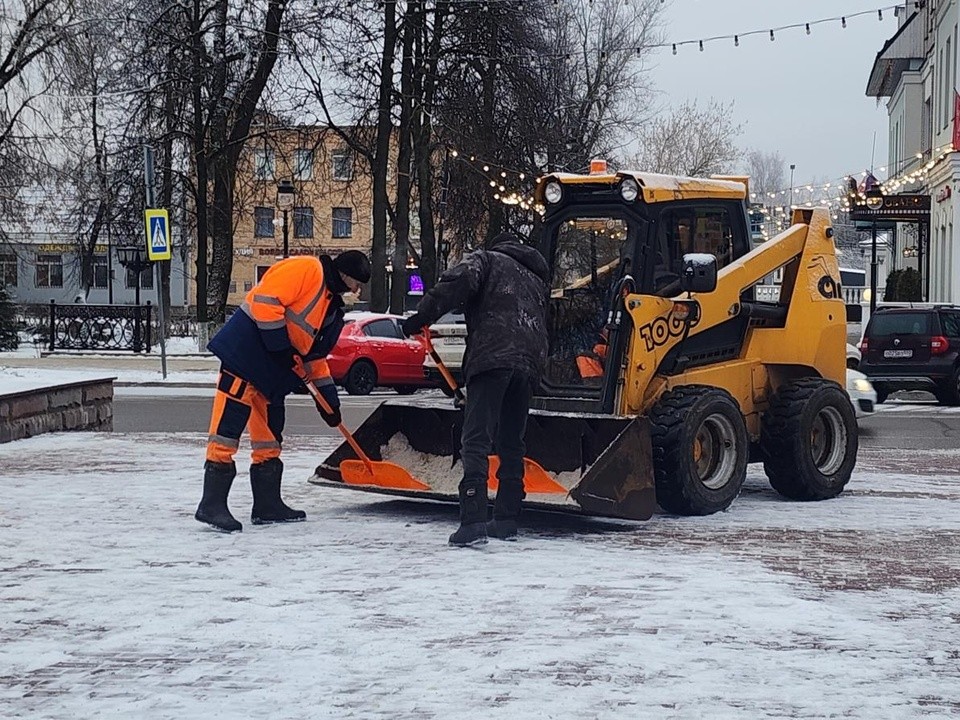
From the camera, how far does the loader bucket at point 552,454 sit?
8312mm

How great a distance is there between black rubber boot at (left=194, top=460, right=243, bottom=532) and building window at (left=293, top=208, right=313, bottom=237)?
5965cm

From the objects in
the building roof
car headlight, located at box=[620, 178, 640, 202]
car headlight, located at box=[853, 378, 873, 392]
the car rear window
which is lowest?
car headlight, located at box=[853, 378, 873, 392]

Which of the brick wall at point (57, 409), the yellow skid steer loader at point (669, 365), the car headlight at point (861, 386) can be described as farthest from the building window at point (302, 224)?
the yellow skid steer loader at point (669, 365)

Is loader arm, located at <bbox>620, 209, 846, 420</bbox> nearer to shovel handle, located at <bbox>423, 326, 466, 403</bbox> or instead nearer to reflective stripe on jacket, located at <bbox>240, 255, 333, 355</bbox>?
shovel handle, located at <bbox>423, 326, 466, 403</bbox>

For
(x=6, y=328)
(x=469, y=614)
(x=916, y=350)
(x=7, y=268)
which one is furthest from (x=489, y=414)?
(x=7, y=268)

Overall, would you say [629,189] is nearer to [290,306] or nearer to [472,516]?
[290,306]

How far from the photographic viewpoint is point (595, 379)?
9445 mm

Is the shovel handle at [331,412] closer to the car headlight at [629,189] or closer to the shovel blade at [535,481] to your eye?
the shovel blade at [535,481]

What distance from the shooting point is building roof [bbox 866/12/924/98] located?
51.6 meters

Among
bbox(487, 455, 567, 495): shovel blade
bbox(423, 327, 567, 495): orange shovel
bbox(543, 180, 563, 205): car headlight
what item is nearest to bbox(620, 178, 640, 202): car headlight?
bbox(543, 180, 563, 205): car headlight

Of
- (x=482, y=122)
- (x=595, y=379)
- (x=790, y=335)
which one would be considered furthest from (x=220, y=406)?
(x=482, y=122)

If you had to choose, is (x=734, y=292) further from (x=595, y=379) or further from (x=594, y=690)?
(x=594, y=690)

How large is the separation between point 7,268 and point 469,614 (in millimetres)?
37165

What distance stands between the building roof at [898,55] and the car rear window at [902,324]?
28.2 m
